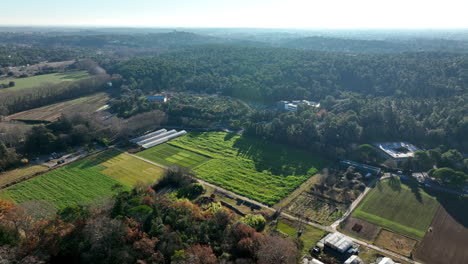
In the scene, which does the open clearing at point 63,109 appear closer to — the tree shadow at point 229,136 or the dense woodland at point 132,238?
the tree shadow at point 229,136

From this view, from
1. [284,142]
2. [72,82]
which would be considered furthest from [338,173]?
[72,82]

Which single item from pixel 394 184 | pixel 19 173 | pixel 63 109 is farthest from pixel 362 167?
pixel 63 109

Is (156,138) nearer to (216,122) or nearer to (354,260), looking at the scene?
(216,122)

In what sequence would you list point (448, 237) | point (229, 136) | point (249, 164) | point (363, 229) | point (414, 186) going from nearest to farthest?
point (448, 237) < point (363, 229) < point (414, 186) < point (249, 164) < point (229, 136)

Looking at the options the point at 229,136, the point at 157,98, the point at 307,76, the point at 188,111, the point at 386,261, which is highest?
the point at 307,76

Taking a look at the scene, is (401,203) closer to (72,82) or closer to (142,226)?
(142,226)

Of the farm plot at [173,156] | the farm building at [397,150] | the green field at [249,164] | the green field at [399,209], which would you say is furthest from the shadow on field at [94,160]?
the farm building at [397,150]
